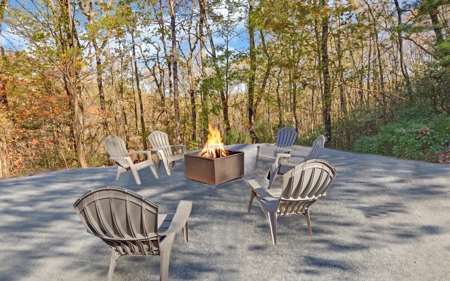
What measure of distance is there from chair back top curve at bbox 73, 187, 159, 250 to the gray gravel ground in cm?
47

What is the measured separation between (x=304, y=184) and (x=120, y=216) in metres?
1.71

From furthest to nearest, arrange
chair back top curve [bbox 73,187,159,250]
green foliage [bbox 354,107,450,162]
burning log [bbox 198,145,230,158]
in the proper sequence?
green foliage [bbox 354,107,450,162] → burning log [bbox 198,145,230,158] → chair back top curve [bbox 73,187,159,250]

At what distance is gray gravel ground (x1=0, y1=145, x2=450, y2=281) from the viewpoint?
2.13m

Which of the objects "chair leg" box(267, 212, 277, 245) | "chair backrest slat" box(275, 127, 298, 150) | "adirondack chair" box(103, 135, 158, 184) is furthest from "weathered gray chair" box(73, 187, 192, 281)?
"chair backrest slat" box(275, 127, 298, 150)

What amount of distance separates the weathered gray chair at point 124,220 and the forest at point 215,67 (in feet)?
16.9

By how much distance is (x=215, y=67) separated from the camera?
29.0 feet

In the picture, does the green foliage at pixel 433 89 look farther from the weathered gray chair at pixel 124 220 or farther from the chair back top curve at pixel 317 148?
the weathered gray chair at pixel 124 220

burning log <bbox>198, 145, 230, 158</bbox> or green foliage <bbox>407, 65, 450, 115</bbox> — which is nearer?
burning log <bbox>198, 145, 230, 158</bbox>

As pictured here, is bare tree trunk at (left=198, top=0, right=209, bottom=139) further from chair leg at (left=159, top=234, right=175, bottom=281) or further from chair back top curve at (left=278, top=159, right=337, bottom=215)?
chair leg at (left=159, top=234, right=175, bottom=281)

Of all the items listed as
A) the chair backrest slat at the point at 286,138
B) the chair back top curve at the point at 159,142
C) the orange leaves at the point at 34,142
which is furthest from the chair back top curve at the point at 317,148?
the orange leaves at the point at 34,142

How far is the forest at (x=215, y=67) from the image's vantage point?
623 centimetres

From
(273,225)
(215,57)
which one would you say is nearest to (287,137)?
(273,225)

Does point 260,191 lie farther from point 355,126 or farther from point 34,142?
point 34,142

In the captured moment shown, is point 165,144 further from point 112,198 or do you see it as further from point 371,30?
point 371,30
